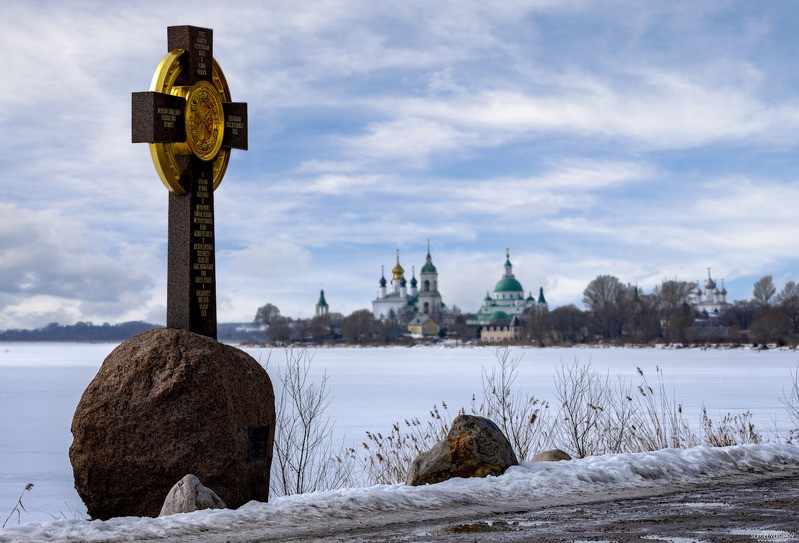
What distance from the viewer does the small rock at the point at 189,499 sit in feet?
28.1

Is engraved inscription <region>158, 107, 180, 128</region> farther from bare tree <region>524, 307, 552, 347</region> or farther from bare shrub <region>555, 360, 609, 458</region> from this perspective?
bare tree <region>524, 307, 552, 347</region>

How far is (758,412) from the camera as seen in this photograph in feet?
80.4

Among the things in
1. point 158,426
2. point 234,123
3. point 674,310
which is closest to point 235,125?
point 234,123

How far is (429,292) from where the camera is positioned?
181250mm

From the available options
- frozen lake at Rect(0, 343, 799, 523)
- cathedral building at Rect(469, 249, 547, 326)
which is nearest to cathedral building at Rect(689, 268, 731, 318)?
cathedral building at Rect(469, 249, 547, 326)

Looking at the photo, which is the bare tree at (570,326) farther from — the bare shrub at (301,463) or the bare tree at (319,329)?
the bare shrub at (301,463)

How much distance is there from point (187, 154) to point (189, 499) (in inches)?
155

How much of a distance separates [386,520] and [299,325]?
154608mm

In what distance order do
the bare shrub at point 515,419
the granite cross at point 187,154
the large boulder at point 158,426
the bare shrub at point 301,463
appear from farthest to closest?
the bare shrub at point 515,419, the bare shrub at point 301,463, the granite cross at point 187,154, the large boulder at point 158,426

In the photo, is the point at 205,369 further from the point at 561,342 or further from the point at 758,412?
the point at 561,342

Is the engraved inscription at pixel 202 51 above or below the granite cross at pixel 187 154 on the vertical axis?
above

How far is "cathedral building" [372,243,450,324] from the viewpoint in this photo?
17888 cm

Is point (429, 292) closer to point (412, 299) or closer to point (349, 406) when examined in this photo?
point (412, 299)

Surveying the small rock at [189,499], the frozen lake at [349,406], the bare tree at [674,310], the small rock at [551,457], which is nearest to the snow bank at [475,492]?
the small rock at [189,499]
